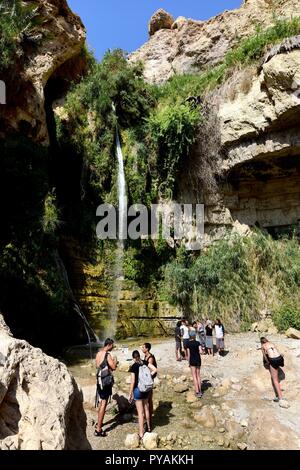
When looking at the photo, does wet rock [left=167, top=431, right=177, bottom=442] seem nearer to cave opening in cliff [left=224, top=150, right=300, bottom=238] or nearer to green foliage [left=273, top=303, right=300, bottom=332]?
green foliage [left=273, top=303, right=300, bottom=332]

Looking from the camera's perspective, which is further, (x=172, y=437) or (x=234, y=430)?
(x=234, y=430)

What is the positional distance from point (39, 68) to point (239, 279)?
10218 millimetres

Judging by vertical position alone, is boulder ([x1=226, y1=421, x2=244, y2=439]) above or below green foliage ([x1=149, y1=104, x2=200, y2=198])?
below

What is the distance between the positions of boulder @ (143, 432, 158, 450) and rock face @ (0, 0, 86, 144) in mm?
9710

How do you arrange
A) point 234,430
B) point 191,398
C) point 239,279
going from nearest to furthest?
1. point 234,430
2. point 191,398
3. point 239,279

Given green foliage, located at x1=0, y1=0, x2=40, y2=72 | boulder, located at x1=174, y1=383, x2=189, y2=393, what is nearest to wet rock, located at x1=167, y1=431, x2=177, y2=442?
boulder, located at x1=174, y1=383, x2=189, y2=393

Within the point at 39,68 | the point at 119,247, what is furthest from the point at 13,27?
the point at 119,247

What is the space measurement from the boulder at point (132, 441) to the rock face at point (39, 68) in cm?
959

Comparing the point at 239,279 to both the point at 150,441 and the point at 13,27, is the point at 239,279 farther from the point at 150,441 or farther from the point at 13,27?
the point at 13,27

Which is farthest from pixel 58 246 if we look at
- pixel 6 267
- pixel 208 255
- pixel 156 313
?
pixel 208 255

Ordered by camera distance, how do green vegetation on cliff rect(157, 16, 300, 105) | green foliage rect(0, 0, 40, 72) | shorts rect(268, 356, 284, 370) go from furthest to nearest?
green vegetation on cliff rect(157, 16, 300, 105) < green foliage rect(0, 0, 40, 72) < shorts rect(268, 356, 284, 370)

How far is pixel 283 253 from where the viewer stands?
495 inches

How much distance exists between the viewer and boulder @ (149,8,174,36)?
2662cm

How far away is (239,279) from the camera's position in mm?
12250
